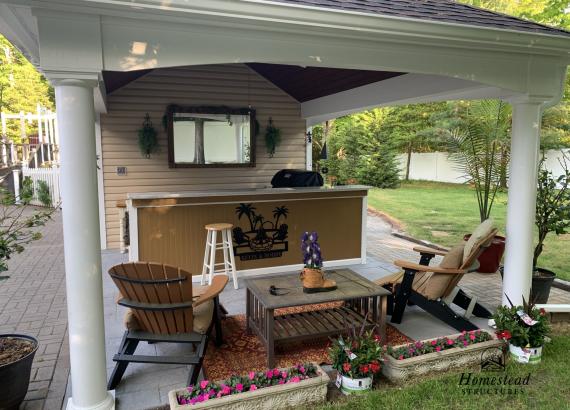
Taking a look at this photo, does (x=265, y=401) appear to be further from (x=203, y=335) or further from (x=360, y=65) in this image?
(x=360, y=65)

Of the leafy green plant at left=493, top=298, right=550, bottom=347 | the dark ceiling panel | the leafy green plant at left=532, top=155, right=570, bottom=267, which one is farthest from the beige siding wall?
the leafy green plant at left=493, top=298, right=550, bottom=347

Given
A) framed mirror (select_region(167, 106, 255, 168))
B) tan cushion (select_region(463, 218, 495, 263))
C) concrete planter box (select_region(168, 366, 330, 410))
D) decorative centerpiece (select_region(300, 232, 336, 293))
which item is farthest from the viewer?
framed mirror (select_region(167, 106, 255, 168))

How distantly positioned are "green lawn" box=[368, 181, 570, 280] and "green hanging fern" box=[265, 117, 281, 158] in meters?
3.45

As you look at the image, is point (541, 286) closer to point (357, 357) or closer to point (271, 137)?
point (357, 357)

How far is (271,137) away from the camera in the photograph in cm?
800

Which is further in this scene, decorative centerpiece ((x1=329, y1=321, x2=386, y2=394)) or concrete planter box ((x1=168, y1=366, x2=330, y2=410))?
decorative centerpiece ((x1=329, y1=321, x2=386, y2=394))

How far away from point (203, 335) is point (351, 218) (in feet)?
12.1

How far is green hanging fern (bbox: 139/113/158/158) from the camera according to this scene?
23.5 ft

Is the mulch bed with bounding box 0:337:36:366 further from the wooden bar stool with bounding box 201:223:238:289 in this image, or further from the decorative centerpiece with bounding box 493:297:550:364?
the decorative centerpiece with bounding box 493:297:550:364

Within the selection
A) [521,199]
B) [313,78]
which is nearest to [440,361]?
[521,199]

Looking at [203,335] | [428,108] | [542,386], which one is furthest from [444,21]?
[428,108]

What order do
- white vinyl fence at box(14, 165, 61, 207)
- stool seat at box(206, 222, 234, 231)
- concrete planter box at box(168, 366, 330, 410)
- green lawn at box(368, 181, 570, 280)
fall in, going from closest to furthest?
concrete planter box at box(168, 366, 330, 410), stool seat at box(206, 222, 234, 231), green lawn at box(368, 181, 570, 280), white vinyl fence at box(14, 165, 61, 207)

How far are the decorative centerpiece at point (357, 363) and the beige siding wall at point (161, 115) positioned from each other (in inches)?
210

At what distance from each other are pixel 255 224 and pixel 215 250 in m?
0.71
